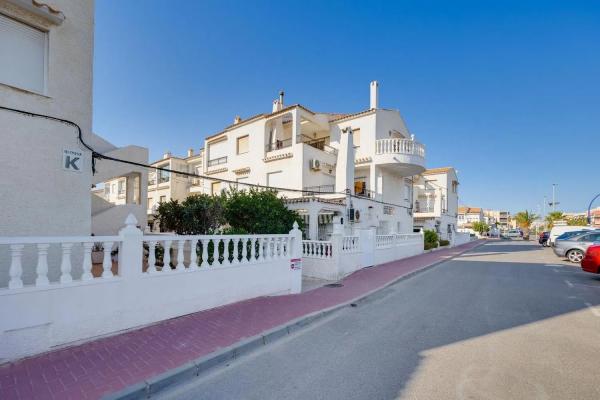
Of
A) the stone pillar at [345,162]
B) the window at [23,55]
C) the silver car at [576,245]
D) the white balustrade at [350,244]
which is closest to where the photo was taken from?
the window at [23,55]

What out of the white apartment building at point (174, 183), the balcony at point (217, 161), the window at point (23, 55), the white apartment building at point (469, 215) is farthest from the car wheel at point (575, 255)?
the white apartment building at point (469, 215)

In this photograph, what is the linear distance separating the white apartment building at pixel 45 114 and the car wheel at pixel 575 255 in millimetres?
21419

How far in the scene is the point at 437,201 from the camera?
30656 mm

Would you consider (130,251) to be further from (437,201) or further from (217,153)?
(437,201)

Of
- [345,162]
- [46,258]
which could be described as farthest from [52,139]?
[345,162]

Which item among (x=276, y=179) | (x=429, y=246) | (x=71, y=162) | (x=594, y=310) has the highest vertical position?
(x=276, y=179)

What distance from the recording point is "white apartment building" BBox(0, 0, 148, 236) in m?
4.72

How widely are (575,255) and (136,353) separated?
20537 mm

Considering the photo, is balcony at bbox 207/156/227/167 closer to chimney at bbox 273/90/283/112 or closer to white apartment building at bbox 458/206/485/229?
chimney at bbox 273/90/283/112

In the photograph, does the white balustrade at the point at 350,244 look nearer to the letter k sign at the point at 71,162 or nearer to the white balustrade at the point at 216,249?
the white balustrade at the point at 216,249

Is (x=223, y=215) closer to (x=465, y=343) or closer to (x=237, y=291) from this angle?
(x=237, y=291)

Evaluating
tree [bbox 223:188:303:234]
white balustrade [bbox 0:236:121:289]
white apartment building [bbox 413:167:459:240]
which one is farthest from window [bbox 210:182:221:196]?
white apartment building [bbox 413:167:459:240]

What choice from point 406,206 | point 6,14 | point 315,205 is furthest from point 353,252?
point 406,206

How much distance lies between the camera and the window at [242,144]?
70.6 feet
